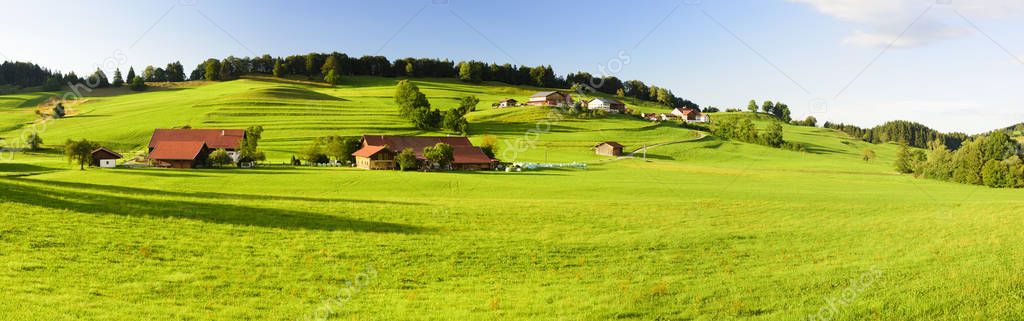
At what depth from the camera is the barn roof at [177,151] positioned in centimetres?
7369

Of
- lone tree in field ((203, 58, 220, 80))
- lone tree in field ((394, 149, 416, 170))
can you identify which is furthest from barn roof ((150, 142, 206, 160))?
lone tree in field ((203, 58, 220, 80))

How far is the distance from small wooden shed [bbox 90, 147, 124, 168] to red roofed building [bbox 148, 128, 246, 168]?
4.52 m

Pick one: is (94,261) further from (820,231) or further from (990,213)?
(990,213)

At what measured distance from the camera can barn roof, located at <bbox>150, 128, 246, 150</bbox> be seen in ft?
290

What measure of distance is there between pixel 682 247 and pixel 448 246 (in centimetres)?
1033

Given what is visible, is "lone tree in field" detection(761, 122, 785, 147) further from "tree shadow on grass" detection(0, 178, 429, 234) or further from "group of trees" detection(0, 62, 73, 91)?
"group of trees" detection(0, 62, 73, 91)

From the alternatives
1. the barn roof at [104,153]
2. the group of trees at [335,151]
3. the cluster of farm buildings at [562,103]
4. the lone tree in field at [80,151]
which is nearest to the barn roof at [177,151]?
the barn roof at [104,153]

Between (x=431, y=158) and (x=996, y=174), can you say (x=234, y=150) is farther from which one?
(x=996, y=174)

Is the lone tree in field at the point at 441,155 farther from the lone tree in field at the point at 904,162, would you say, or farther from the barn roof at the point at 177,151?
the lone tree in field at the point at 904,162

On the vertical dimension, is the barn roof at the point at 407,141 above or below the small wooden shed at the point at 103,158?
above

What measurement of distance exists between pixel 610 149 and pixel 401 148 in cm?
3965

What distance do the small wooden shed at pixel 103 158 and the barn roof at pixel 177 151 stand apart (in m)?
4.54

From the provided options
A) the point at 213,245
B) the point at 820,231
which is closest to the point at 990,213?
the point at 820,231

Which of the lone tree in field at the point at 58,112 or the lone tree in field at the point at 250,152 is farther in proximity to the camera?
the lone tree in field at the point at 58,112
